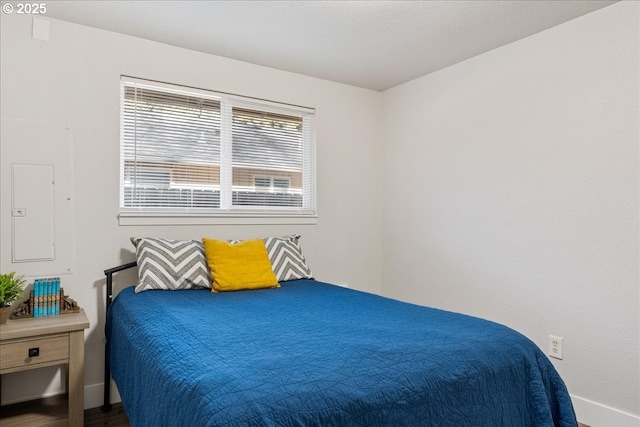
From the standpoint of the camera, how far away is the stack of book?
2.26 meters

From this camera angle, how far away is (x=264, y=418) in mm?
1053

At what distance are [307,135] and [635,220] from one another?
Result: 2.38 meters

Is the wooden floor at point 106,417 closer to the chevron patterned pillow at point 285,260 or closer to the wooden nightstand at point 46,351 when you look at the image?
the wooden nightstand at point 46,351

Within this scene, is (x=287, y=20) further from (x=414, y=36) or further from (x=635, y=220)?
(x=635, y=220)

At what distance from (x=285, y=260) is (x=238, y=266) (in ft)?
1.34

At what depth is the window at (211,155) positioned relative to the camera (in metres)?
2.83

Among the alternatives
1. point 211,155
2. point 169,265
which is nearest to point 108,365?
point 169,265

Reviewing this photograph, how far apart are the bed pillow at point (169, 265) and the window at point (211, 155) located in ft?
1.01

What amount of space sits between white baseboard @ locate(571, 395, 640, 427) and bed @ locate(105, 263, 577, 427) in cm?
100

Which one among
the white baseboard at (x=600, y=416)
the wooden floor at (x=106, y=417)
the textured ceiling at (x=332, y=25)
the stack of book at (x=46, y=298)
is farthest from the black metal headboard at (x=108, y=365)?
the white baseboard at (x=600, y=416)

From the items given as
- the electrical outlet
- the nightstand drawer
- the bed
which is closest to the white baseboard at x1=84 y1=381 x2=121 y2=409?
the nightstand drawer

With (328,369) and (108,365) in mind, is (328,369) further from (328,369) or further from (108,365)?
(108,365)

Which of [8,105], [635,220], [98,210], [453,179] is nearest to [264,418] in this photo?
[98,210]

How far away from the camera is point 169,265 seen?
253 centimetres
